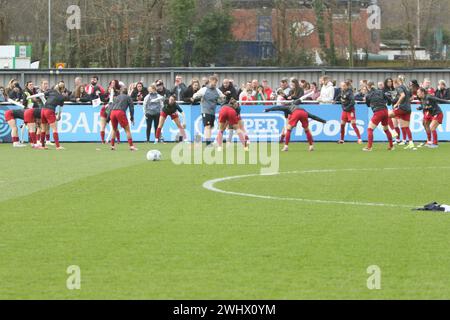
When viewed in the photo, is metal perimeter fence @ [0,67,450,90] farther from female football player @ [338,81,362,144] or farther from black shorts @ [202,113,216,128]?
black shorts @ [202,113,216,128]

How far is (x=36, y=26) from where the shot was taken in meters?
74.8

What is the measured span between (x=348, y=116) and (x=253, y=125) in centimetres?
321

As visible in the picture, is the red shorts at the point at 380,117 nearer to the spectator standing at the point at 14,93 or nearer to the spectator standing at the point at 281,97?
the spectator standing at the point at 281,97

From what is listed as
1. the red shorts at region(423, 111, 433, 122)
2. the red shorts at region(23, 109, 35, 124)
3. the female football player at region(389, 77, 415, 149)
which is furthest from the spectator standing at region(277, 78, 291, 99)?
the red shorts at region(23, 109, 35, 124)

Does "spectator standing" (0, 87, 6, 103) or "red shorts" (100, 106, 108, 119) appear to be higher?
"spectator standing" (0, 87, 6, 103)

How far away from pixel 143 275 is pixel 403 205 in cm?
691

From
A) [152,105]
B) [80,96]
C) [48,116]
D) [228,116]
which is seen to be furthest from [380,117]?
[80,96]

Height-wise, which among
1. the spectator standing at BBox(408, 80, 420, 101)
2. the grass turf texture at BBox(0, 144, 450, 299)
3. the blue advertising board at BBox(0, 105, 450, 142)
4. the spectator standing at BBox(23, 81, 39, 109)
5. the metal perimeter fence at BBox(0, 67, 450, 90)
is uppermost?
the metal perimeter fence at BBox(0, 67, 450, 90)

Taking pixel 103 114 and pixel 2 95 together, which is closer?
pixel 103 114

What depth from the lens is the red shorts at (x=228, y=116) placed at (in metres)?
31.0

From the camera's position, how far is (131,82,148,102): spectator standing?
1553 inches

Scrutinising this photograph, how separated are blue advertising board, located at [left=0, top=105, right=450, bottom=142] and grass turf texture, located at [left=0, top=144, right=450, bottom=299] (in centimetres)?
1478

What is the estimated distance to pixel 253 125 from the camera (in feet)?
124

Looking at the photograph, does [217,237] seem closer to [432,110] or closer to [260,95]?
[432,110]
